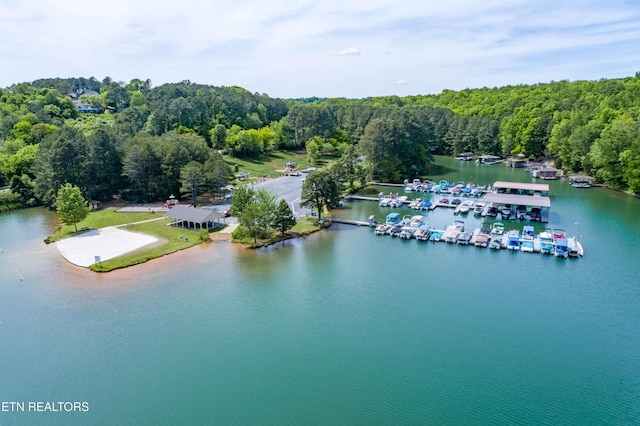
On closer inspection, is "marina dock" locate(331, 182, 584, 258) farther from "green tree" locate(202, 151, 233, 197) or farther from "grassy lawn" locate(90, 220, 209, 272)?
"green tree" locate(202, 151, 233, 197)

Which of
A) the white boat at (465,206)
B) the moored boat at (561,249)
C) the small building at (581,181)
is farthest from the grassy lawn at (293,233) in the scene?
the small building at (581,181)

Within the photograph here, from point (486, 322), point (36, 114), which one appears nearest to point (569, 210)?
point (486, 322)

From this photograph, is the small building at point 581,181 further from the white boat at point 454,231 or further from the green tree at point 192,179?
the green tree at point 192,179

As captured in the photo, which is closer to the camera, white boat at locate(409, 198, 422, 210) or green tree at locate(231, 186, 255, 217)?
green tree at locate(231, 186, 255, 217)

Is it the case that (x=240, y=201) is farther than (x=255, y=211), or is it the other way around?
(x=240, y=201)

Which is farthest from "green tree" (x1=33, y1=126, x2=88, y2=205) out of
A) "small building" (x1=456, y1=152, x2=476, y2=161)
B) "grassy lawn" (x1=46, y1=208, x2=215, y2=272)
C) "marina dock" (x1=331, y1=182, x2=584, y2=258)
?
"small building" (x1=456, y1=152, x2=476, y2=161)

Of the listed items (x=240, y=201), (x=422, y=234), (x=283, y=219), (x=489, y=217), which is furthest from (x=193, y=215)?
(x=489, y=217)

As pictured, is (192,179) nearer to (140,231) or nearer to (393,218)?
(140,231)
